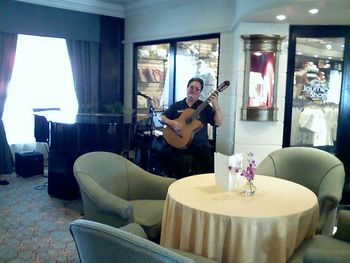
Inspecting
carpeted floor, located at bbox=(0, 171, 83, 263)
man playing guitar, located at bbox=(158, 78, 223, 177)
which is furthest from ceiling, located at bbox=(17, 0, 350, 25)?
carpeted floor, located at bbox=(0, 171, 83, 263)

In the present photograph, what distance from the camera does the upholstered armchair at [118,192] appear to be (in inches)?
97.6

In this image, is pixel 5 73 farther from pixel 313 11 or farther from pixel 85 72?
pixel 313 11

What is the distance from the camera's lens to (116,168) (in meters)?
3.05

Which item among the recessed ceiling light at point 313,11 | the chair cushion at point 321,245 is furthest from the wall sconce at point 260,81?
the chair cushion at point 321,245

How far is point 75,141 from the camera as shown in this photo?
4.11 m

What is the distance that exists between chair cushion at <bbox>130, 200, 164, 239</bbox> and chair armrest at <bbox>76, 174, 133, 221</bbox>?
0.61 ft

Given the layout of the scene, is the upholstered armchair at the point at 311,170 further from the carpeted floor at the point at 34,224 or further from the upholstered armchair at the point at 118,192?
the carpeted floor at the point at 34,224

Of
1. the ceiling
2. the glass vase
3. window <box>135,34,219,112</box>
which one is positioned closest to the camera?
the glass vase

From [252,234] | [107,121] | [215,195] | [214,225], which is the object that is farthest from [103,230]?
[107,121]

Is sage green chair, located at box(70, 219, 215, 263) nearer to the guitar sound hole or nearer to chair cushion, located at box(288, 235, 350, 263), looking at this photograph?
chair cushion, located at box(288, 235, 350, 263)

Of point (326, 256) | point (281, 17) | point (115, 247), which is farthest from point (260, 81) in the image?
point (115, 247)

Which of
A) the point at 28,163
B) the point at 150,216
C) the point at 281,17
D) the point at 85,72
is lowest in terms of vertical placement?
the point at 28,163

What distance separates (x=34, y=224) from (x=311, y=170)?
2669 mm

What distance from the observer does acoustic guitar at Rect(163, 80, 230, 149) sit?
3.91 meters
